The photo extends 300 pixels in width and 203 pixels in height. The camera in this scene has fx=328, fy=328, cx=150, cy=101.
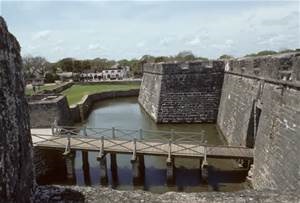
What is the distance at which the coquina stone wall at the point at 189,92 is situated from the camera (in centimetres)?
2012

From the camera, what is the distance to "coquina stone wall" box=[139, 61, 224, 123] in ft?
66.0

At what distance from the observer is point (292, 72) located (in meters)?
8.27

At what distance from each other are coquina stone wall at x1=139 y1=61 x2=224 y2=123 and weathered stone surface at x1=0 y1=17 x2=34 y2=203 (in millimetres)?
17095

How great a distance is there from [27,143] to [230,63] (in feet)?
53.4

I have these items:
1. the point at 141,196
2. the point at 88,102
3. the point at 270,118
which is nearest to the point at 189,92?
the point at 270,118

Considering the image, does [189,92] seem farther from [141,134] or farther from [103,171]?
[103,171]

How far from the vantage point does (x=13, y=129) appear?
2.88 meters

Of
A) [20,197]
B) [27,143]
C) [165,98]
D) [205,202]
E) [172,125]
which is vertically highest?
[27,143]

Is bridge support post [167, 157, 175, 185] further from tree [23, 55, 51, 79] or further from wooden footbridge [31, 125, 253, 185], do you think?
tree [23, 55, 51, 79]

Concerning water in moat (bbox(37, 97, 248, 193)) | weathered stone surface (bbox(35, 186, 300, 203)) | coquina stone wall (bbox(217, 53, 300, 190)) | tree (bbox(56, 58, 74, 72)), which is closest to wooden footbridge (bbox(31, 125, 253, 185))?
water in moat (bbox(37, 97, 248, 193))

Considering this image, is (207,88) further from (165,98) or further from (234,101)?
(234,101)

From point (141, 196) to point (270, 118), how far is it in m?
7.10

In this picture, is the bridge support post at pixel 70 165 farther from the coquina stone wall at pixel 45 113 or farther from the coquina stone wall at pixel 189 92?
the coquina stone wall at pixel 189 92

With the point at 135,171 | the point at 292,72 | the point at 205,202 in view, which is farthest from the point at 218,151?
the point at 205,202
